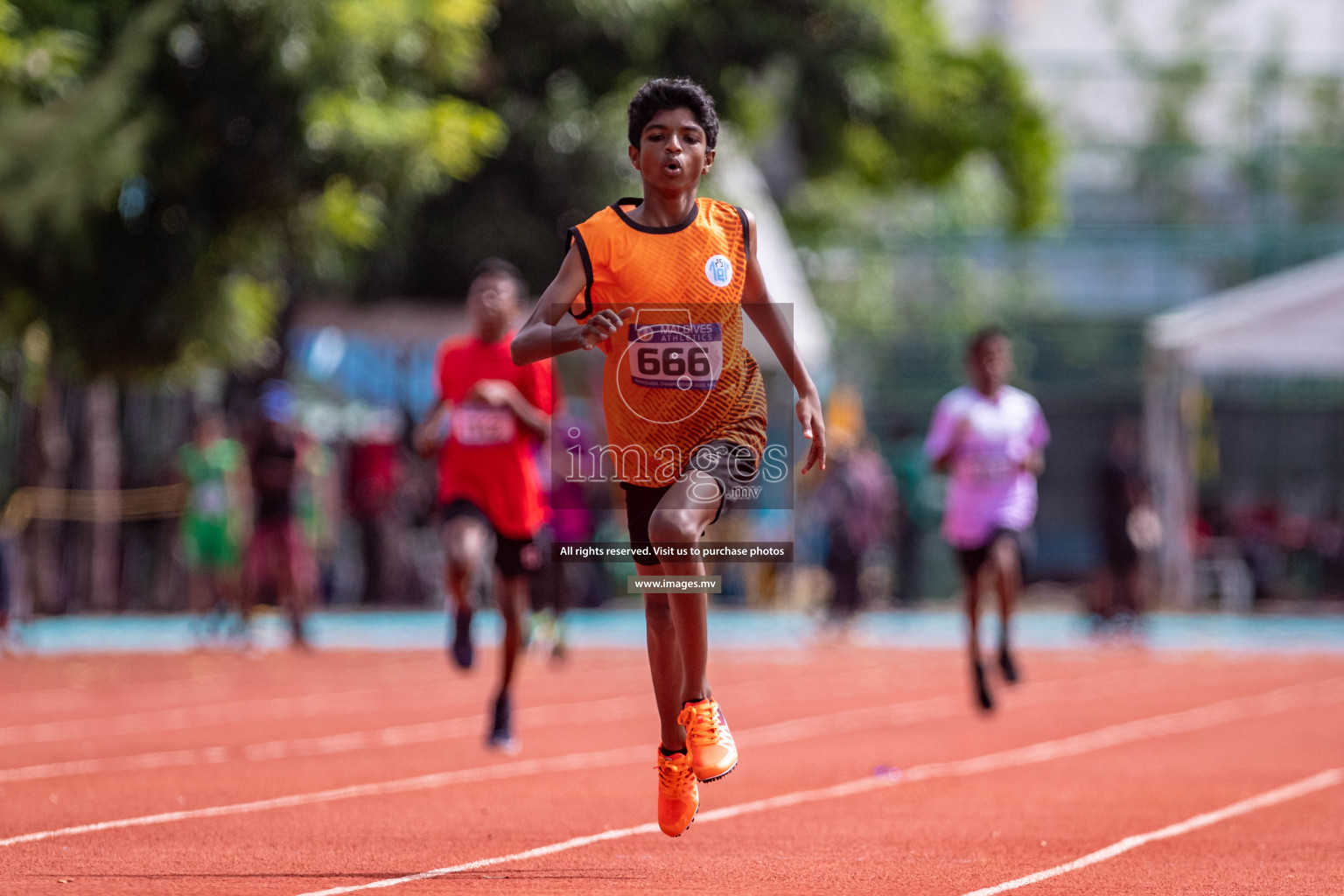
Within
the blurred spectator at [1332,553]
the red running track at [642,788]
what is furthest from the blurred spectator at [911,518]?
the red running track at [642,788]

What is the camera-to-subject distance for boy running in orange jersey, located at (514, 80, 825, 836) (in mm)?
6004

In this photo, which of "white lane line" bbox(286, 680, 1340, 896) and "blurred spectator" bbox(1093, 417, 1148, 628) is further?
"blurred spectator" bbox(1093, 417, 1148, 628)

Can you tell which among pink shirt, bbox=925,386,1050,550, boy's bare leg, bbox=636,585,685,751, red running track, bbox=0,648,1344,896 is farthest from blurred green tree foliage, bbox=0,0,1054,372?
boy's bare leg, bbox=636,585,685,751

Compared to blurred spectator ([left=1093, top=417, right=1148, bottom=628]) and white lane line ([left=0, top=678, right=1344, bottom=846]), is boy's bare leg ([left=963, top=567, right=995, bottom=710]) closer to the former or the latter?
white lane line ([left=0, top=678, right=1344, bottom=846])

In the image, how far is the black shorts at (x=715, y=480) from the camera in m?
6.09

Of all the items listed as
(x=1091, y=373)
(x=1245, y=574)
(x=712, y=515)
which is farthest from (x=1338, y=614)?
(x=712, y=515)

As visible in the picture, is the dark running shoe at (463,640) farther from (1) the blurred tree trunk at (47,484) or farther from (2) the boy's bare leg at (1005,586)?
(1) the blurred tree trunk at (47,484)

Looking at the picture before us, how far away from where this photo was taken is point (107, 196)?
15.3 m

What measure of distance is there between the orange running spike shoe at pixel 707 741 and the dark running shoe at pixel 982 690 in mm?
5986

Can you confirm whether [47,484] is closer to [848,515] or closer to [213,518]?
[213,518]

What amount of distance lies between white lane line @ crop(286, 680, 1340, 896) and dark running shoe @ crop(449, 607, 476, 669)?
2.16 metres

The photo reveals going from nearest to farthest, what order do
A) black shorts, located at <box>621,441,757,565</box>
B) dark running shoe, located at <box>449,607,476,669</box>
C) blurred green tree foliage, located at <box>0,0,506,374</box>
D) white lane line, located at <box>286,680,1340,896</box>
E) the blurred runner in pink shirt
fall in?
black shorts, located at <box>621,441,757,565</box>
white lane line, located at <box>286,680,1340,896</box>
dark running shoe, located at <box>449,607,476,669</box>
the blurred runner in pink shirt
blurred green tree foliage, located at <box>0,0,506,374</box>

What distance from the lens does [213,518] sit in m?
19.7

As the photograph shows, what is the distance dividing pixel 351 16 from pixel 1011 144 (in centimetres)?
1405
